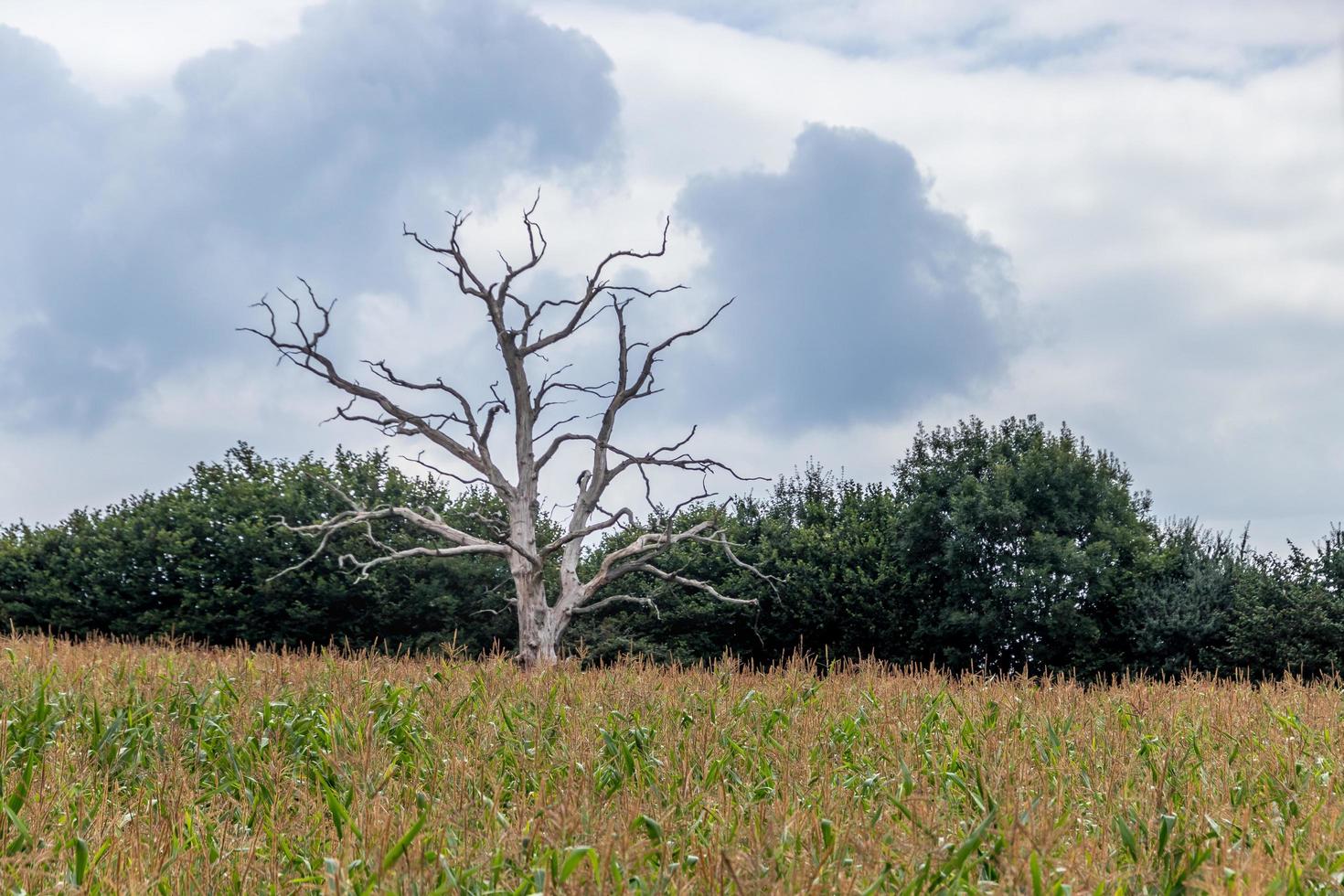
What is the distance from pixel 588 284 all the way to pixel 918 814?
70.1 ft

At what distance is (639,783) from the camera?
7.36m

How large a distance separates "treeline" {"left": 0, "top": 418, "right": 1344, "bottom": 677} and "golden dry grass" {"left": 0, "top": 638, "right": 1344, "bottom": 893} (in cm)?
1144

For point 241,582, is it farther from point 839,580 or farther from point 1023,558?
point 1023,558

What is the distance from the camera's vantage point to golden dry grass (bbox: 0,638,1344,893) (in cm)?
457

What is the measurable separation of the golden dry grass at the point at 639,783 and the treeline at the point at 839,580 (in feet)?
37.5

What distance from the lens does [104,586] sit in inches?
1127

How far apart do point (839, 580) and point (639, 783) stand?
1968cm

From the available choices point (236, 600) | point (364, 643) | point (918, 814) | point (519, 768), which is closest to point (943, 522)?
point (364, 643)

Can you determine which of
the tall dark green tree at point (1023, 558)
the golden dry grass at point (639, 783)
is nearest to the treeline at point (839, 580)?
the tall dark green tree at point (1023, 558)

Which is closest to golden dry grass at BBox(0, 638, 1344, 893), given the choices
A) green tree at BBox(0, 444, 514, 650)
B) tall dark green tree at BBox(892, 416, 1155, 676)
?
tall dark green tree at BBox(892, 416, 1155, 676)

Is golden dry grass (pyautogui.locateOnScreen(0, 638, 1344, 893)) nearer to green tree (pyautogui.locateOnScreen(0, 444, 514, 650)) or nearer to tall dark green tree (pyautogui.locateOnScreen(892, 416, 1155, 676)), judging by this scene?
tall dark green tree (pyautogui.locateOnScreen(892, 416, 1155, 676))

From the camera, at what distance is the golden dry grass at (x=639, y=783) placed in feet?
15.0

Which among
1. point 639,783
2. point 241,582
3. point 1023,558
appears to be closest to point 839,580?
point 1023,558

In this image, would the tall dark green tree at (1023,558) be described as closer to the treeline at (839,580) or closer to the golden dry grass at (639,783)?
the treeline at (839,580)
